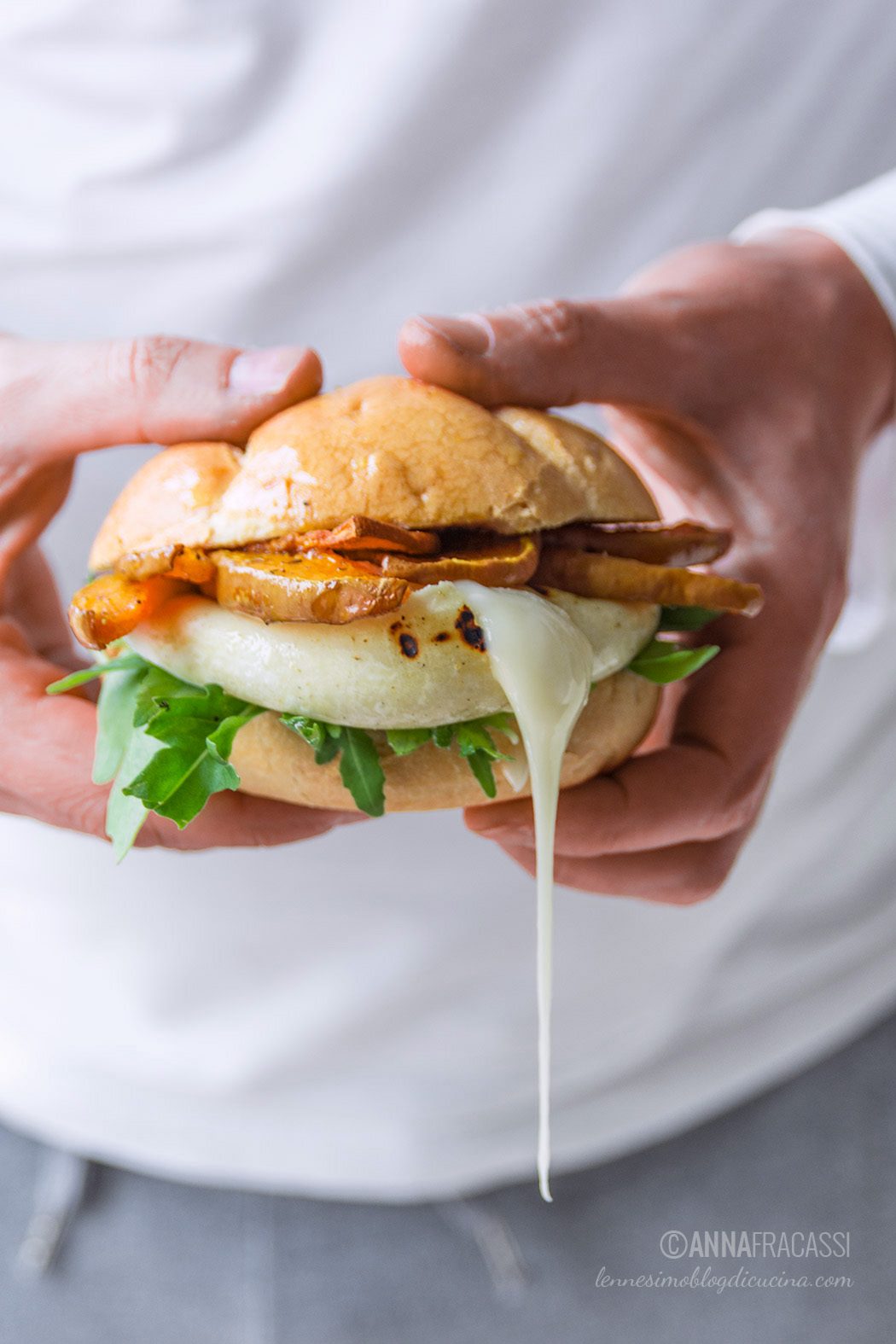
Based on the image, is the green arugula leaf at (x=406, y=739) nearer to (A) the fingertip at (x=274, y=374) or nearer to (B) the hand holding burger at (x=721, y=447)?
(B) the hand holding burger at (x=721, y=447)

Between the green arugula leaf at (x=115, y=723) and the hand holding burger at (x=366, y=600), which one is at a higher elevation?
the hand holding burger at (x=366, y=600)

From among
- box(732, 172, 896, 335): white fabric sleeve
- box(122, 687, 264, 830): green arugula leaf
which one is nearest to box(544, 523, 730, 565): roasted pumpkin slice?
box(122, 687, 264, 830): green arugula leaf

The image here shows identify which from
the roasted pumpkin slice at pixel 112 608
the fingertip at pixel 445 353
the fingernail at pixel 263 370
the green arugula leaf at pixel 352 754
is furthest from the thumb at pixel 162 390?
the green arugula leaf at pixel 352 754

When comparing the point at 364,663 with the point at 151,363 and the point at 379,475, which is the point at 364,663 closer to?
the point at 379,475

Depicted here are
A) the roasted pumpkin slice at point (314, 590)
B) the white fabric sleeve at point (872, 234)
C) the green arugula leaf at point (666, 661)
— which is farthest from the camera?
the white fabric sleeve at point (872, 234)

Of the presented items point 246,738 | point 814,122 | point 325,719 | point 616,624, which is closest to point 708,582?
point 616,624

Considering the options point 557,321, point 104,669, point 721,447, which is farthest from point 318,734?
point 721,447
